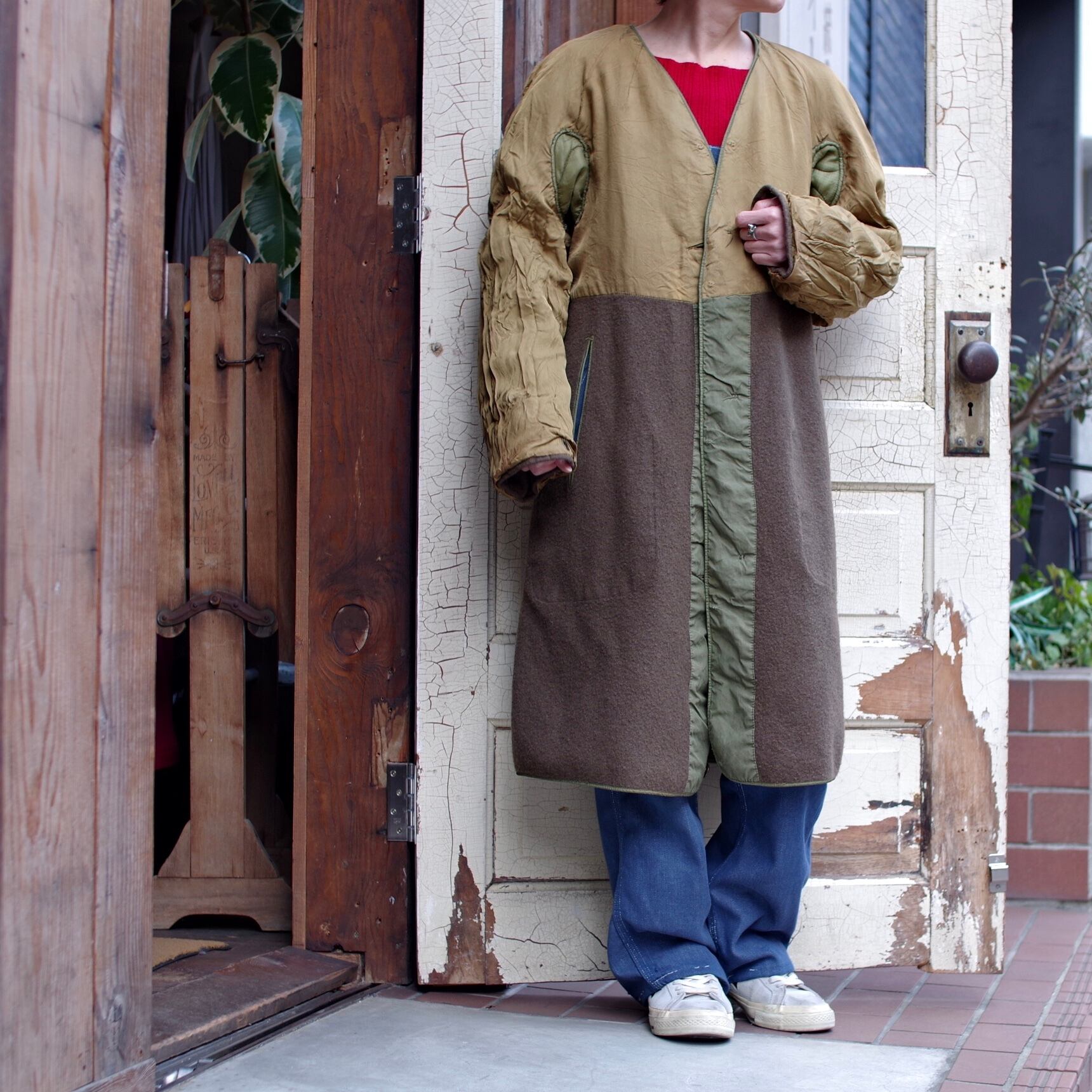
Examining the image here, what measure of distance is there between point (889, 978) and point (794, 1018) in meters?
0.48

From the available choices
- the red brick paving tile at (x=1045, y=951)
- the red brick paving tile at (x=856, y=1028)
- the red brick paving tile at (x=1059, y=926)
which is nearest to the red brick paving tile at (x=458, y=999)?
the red brick paving tile at (x=856, y=1028)

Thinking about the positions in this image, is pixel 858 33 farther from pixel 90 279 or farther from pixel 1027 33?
pixel 1027 33

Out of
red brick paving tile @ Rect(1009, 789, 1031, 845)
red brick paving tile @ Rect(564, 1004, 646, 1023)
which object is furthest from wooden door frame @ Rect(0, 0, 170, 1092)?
red brick paving tile @ Rect(1009, 789, 1031, 845)

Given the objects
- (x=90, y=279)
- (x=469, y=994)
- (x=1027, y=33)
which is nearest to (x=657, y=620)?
(x=469, y=994)

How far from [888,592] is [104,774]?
1.37 meters

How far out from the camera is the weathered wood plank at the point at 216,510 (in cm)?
267

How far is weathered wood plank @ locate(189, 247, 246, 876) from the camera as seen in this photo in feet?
8.77

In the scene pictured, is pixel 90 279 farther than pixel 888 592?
No

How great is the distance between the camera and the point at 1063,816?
3.04 meters

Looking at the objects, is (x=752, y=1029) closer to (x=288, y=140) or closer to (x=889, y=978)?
(x=889, y=978)

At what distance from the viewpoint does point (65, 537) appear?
154cm

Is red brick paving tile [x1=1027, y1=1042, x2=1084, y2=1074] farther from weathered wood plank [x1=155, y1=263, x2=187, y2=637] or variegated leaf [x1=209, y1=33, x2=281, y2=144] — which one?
variegated leaf [x1=209, y1=33, x2=281, y2=144]

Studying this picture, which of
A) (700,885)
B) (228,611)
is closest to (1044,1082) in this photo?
(700,885)

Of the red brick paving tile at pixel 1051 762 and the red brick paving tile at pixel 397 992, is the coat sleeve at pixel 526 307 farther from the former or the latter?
the red brick paving tile at pixel 1051 762
